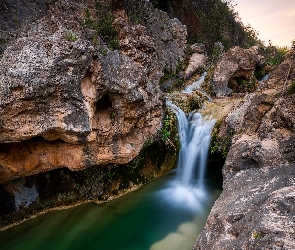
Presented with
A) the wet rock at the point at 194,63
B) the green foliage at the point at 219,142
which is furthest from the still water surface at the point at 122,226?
the wet rock at the point at 194,63

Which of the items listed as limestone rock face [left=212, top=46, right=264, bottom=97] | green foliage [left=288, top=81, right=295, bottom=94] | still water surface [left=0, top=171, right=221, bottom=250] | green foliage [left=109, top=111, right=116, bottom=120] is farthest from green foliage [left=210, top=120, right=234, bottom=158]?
limestone rock face [left=212, top=46, right=264, bottom=97]

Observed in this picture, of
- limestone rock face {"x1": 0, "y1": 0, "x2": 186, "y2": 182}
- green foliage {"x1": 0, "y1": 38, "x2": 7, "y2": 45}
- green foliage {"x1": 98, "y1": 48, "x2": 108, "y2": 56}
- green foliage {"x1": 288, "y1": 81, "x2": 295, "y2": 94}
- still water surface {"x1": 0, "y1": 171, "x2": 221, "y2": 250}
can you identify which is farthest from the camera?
green foliage {"x1": 0, "y1": 38, "x2": 7, "y2": 45}

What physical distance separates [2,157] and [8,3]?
6.28 metres

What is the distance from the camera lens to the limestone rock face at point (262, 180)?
3.02 m

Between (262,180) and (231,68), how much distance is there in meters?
11.9

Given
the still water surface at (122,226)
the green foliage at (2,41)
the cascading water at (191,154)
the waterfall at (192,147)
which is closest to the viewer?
the still water surface at (122,226)

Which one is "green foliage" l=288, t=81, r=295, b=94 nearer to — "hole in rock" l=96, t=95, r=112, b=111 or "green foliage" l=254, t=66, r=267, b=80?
"hole in rock" l=96, t=95, r=112, b=111

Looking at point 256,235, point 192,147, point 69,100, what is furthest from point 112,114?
point 256,235

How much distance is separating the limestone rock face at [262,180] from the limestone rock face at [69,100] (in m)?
3.35

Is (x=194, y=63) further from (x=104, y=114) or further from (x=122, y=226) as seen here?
(x=122, y=226)

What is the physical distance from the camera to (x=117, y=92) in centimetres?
687

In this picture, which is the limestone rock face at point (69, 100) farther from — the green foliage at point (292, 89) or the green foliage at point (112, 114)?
the green foliage at point (292, 89)

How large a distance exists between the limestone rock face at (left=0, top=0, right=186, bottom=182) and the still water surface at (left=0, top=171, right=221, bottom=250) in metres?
1.83

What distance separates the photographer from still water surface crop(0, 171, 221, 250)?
7.21 metres
